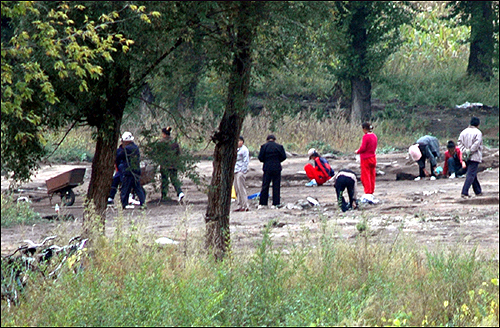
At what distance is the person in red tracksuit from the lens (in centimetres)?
1834

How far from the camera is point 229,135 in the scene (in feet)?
34.9

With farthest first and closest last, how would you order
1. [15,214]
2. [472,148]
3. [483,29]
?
[483,29] < [472,148] < [15,214]

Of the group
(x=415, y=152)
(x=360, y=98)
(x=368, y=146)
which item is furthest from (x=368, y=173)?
(x=360, y=98)

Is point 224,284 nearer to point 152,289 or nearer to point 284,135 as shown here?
point 152,289

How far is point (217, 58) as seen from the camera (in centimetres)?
1009

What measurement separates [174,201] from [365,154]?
4965mm

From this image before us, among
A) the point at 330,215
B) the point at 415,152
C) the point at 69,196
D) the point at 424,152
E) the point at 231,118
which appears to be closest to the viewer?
the point at 231,118

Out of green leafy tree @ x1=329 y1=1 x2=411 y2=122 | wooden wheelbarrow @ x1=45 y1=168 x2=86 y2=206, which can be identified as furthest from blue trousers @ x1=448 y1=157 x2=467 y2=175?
green leafy tree @ x1=329 y1=1 x2=411 y2=122

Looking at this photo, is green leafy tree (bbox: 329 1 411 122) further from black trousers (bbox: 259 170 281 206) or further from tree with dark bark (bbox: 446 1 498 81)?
black trousers (bbox: 259 170 281 206)

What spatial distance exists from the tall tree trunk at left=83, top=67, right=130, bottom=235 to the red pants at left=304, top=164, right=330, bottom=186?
11.1 m

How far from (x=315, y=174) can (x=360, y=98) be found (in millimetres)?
15374

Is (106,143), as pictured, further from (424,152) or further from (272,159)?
(424,152)

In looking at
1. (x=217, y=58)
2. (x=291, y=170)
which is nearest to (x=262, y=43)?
(x=217, y=58)

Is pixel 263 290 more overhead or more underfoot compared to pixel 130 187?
more underfoot
